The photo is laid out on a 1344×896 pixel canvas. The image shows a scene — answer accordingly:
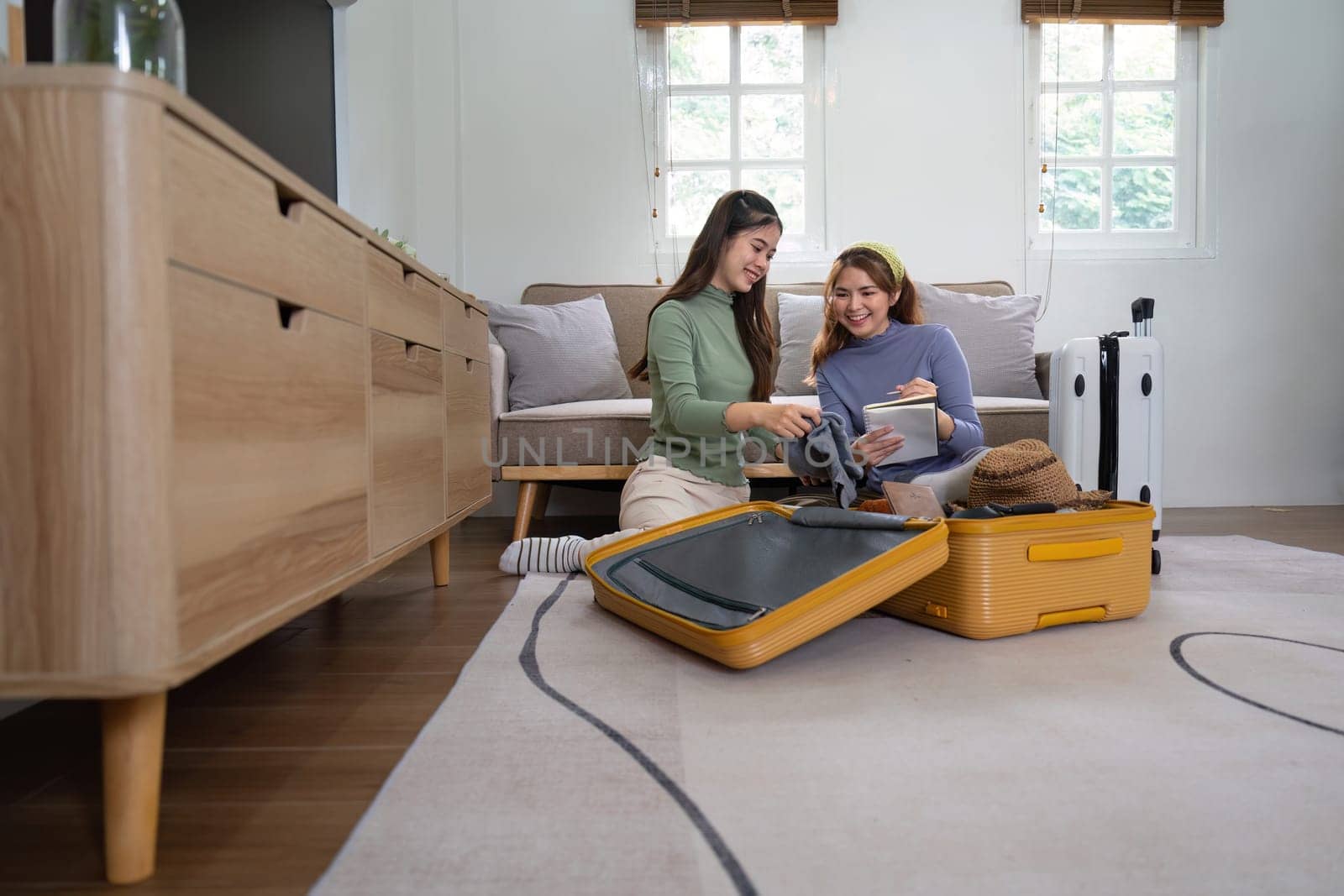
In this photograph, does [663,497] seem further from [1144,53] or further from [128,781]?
[1144,53]

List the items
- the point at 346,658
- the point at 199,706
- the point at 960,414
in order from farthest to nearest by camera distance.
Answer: the point at 960,414 < the point at 346,658 < the point at 199,706

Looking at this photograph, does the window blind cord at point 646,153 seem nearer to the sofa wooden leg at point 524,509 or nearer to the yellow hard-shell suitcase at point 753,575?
the sofa wooden leg at point 524,509

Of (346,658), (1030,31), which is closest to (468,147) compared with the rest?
(1030,31)

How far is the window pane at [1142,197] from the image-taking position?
10.1 feet

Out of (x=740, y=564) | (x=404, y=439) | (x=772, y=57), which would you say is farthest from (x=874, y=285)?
(x=772, y=57)

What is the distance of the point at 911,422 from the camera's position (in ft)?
5.01

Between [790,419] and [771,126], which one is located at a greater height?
[771,126]

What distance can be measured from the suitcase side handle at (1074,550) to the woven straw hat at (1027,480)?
0.10 m

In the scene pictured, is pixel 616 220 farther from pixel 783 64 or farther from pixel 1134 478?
pixel 1134 478

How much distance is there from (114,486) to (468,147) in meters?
2.73

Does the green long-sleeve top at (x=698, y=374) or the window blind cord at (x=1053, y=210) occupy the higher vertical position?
the window blind cord at (x=1053, y=210)

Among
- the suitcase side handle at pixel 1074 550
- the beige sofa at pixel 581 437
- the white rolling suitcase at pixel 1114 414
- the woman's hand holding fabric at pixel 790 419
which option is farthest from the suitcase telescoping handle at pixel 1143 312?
the woman's hand holding fabric at pixel 790 419

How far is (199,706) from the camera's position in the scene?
1.00 m

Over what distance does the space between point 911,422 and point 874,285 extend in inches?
14.3
